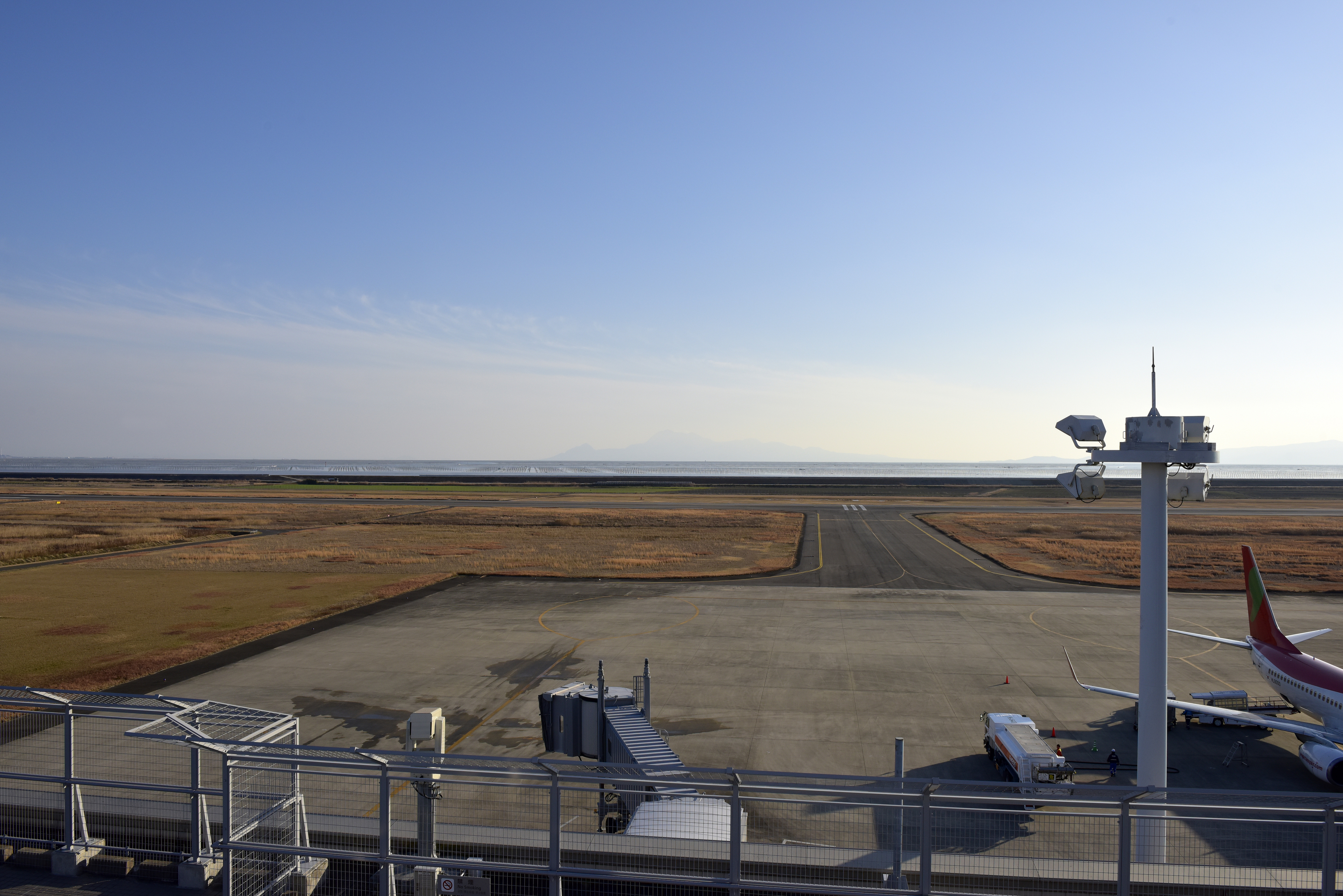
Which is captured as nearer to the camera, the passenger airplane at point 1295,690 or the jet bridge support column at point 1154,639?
the jet bridge support column at point 1154,639

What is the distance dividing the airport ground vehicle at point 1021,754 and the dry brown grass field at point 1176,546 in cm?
3982

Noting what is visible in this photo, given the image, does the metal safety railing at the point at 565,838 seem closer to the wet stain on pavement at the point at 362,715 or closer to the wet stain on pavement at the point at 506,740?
the wet stain on pavement at the point at 506,740

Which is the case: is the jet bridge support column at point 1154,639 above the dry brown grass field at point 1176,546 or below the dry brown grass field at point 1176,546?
above

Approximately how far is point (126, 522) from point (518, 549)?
63.2 metres

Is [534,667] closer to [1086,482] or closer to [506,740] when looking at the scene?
[506,740]

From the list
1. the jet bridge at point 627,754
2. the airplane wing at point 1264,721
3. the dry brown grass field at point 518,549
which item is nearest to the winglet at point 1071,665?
the airplane wing at point 1264,721

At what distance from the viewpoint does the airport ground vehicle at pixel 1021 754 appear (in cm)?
2000

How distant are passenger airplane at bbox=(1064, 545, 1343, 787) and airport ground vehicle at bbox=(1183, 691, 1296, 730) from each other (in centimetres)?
22

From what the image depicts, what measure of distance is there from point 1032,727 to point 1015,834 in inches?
148

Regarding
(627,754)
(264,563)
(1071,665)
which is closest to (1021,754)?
(627,754)

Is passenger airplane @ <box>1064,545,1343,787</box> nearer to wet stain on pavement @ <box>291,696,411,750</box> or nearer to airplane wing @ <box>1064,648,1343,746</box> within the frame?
airplane wing @ <box>1064,648,1343,746</box>

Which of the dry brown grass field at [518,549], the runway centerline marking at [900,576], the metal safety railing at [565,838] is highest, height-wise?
the metal safety railing at [565,838]

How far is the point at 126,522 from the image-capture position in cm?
10181

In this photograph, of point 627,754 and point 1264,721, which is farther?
point 1264,721
